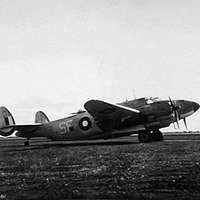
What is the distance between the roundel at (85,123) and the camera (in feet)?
108

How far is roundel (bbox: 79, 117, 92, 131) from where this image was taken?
108 ft

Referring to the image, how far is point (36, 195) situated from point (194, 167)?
638cm

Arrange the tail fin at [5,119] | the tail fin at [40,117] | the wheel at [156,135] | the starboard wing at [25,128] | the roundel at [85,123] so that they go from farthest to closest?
the tail fin at [40,117] < the tail fin at [5,119] < the starboard wing at [25,128] < the roundel at [85,123] < the wheel at [156,135]

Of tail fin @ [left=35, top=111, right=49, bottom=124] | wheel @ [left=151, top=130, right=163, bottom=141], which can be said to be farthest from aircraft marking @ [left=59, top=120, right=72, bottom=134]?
wheel @ [left=151, top=130, right=163, bottom=141]

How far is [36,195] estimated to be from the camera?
28.2 ft

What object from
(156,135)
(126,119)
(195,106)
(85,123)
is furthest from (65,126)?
(195,106)

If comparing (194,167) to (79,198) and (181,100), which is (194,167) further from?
(181,100)

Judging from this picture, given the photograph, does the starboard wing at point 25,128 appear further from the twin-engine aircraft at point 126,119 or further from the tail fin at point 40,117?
the tail fin at point 40,117

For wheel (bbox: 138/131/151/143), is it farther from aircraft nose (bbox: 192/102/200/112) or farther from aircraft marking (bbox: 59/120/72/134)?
aircraft marking (bbox: 59/120/72/134)

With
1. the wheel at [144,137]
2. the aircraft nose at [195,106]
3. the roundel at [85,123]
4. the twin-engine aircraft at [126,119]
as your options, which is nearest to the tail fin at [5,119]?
the twin-engine aircraft at [126,119]

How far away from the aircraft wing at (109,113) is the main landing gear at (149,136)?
172cm

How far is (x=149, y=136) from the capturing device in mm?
30875

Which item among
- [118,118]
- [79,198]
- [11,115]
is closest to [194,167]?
[79,198]

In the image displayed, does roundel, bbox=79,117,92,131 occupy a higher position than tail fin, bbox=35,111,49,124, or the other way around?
tail fin, bbox=35,111,49,124
